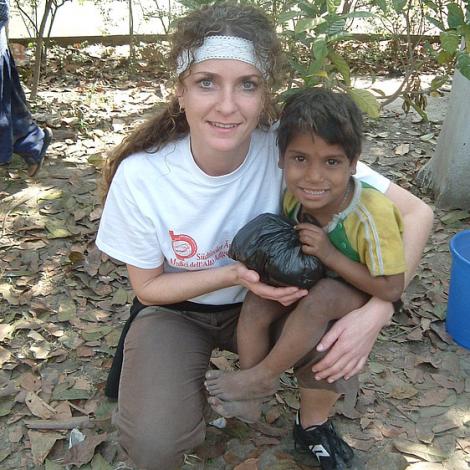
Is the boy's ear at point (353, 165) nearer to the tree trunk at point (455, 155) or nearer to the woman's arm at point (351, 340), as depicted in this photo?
the woman's arm at point (351, 340)

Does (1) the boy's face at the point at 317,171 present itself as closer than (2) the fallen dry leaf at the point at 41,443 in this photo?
Yes

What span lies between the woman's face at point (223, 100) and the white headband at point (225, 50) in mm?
13

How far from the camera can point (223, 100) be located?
182cm

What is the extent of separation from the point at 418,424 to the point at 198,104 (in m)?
1.52

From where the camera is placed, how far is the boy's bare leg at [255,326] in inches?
79.1

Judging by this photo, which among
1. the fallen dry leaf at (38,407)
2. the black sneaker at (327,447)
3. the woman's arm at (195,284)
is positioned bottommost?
the fallen dry leaf at (38,407)

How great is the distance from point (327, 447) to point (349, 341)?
1.62ft

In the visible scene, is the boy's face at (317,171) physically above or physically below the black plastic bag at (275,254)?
above

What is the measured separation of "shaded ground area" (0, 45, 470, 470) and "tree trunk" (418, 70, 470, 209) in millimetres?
105

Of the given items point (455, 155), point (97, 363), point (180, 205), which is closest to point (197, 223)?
point (180, 205)

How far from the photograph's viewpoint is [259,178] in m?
2.09

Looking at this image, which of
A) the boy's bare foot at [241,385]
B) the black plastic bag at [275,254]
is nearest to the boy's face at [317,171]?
the black plastic bag at [275,254]

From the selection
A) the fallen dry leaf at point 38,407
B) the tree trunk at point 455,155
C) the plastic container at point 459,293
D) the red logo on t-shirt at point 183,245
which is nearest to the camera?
the red logo on t-shirt at point 183,245

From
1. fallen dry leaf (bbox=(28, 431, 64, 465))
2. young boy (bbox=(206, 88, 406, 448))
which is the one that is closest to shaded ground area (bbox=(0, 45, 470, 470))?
fallen dry leaf (bbox=(28, 431, 64, 465))
